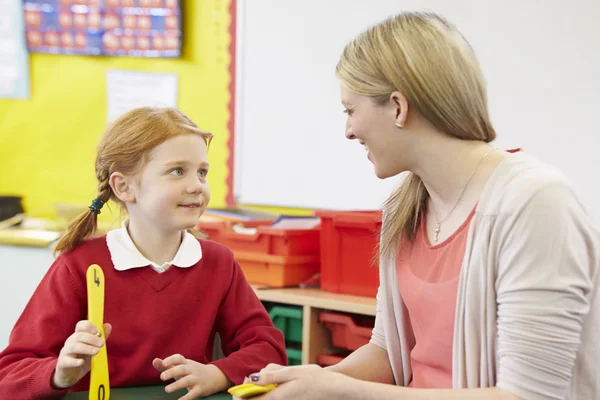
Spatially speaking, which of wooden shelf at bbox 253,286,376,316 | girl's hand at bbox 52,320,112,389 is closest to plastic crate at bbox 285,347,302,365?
wooden shelf at bbox 253,286,376,316

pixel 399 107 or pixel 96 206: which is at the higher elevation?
pixel 399 107

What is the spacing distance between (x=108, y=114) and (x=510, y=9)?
1.54 meters

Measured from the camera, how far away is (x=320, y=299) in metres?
2.15

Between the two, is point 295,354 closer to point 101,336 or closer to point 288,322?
point 288,322

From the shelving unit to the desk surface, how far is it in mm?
863

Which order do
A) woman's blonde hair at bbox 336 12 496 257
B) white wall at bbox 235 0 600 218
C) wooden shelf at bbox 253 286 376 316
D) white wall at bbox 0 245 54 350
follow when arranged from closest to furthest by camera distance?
woman's blonde hair at bbox 336 12 496 257
wooden shelf at bbox 253 286 376 316
white wall at bbox 235 0 600 218
white wall at bbox 0 245 54 350

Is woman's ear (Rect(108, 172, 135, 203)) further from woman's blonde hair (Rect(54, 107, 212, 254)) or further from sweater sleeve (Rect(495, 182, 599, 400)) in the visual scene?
sweater sleeve (Rect(495, 182, 599, 400))

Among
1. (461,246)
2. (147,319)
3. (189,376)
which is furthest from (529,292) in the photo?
(147,319)

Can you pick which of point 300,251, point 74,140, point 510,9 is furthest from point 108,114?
point 510,9

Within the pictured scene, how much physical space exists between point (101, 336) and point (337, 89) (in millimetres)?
1635

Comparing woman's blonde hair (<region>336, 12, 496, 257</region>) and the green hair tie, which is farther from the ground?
woman's blonde hair (<region>336, 12, 496, 257</region>)

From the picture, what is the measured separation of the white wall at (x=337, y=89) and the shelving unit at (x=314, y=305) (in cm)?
47

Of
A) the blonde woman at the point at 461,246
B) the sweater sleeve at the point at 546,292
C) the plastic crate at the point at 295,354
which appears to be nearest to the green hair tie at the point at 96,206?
the blonde woman at the point at 461,246

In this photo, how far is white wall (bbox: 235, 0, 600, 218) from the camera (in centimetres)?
224
